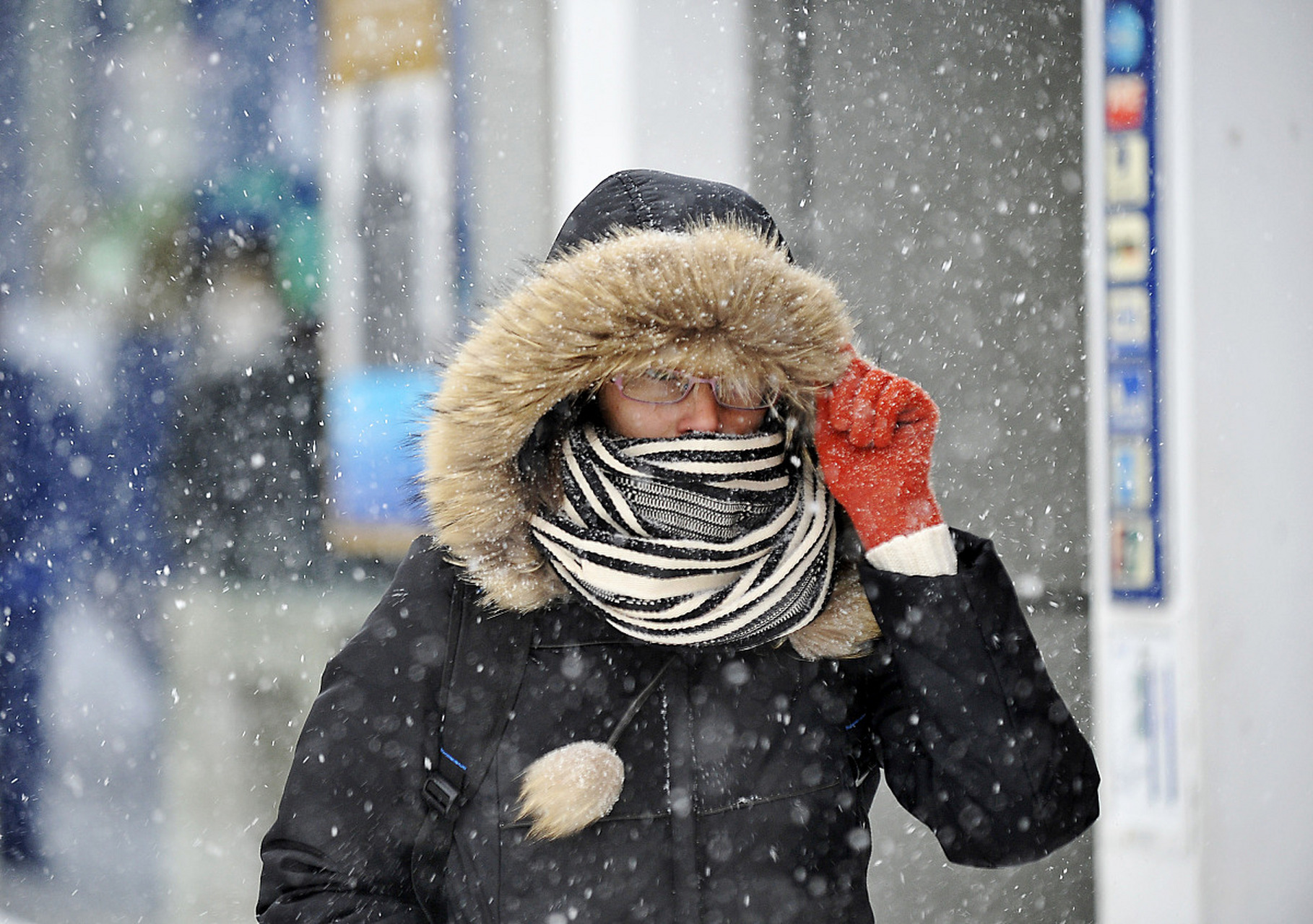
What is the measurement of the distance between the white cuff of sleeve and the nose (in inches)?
13.2

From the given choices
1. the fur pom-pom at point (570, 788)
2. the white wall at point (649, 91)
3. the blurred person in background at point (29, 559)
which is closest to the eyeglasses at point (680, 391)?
the fur pom-pom at point (570, 788)

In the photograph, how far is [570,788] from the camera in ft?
4.87

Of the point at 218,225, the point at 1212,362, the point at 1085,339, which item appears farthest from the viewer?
the point at 218,225

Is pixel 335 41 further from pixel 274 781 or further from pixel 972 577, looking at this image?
pixel 972 577

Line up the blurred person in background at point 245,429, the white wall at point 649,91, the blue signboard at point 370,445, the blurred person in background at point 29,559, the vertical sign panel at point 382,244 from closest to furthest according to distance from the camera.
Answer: the white wall at point 649,91
the vertical sign panel at point 382,244
the blue signboard at point 370,445
the blurred person in background at point 245,429
the blurred person in background at point 29,559

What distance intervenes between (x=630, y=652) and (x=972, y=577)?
531 millimetres

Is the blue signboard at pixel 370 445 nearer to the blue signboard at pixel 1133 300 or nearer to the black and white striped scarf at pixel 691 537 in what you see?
the blue signboard at pixel 1133 300

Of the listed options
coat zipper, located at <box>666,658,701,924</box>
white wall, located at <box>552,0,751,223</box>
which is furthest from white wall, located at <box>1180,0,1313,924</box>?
coat zipper, located at <box>666,658,701,924</box>

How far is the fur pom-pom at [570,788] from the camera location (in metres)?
1.48

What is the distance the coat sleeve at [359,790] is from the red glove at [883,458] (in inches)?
25.6

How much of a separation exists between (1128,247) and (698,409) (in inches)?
77.2

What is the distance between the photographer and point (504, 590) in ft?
5.22

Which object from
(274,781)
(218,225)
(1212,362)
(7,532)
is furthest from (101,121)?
(1212,362)

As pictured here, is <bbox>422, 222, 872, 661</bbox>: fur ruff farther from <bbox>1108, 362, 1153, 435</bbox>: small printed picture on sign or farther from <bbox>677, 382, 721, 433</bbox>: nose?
<bbox>1108, 362, 1153, 435</bbox>: small printed picture on sign
